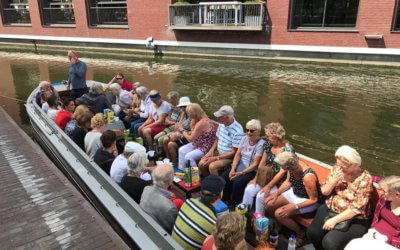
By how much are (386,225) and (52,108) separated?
19.8 feet

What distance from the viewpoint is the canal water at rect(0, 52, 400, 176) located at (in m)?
8.23

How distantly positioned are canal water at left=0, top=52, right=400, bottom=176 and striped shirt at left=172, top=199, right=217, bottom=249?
5.11 meters

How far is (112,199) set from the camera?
13.4 feet

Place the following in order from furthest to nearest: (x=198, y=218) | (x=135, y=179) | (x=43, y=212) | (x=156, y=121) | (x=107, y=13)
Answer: (x=107, y=13) → (x=156, y=121) → (x=43, y=212) → (x=135, y=179) → (x=198, y=218)

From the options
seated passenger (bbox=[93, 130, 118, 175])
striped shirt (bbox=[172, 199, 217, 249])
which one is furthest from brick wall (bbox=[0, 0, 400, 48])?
striped shirt (bbox=[172, 199, 217, 249])

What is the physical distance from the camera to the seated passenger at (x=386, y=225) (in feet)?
9.62

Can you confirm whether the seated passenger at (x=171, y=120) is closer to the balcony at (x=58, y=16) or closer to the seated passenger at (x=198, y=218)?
the seated passenger at (x=198, y=218)

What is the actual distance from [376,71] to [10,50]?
25.1 metres

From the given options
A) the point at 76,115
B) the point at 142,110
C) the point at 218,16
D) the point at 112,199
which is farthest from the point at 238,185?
the point at 218,16

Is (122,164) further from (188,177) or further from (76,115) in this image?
(76,115)

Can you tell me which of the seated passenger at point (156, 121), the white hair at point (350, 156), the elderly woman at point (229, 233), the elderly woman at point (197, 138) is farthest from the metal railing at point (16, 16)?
the elderly woman at point (229, 233)

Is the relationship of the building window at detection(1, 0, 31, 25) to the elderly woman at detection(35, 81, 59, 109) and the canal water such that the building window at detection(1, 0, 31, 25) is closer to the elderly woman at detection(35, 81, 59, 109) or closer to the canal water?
the canal water

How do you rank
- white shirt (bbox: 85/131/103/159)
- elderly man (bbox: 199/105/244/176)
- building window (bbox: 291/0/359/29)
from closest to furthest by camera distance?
elderly man (bbox: 199/105/244/176)
white shirt (bbox: 85/131/103/159)
building window (bbox: 291/0/359/29)

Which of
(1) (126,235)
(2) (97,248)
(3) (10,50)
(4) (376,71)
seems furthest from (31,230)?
(3) (10,50)
